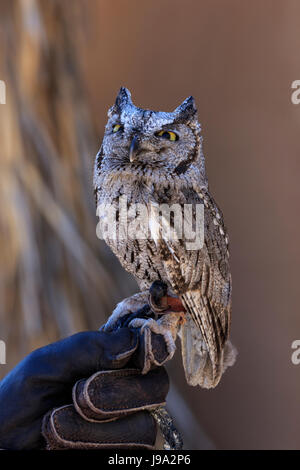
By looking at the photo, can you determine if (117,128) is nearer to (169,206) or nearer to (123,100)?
(123,100)

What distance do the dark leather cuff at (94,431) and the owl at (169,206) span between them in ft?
0.70

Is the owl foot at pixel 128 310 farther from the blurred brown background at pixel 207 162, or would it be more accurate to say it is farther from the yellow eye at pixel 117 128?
the blurred brown background at pixel 207 162

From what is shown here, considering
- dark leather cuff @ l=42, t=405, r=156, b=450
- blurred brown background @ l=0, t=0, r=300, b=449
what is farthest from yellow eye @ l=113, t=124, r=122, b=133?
blurred brown background @ l=0, t=0, r=300, b=449

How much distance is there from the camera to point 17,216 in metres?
2.16

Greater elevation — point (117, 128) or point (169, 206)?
point (117, 128)

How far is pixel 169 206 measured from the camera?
1.35m

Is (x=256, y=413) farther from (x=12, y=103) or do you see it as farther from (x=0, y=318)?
(x=12, y=103)

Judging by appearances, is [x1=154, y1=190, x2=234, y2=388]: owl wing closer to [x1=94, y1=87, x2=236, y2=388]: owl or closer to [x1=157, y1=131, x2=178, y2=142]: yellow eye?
[x1=94, y1=87, x2=236, y2=388]: owl

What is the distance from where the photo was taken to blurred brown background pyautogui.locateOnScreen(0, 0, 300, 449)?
216cm

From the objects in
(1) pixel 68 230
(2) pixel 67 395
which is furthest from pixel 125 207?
(1) pixel 68 230

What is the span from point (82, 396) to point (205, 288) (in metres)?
0.47

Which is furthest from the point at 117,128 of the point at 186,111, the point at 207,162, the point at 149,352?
the point at 207,162

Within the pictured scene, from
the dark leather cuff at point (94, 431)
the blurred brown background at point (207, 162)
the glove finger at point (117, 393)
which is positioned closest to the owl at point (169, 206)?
the glove finger at point (117, 393)

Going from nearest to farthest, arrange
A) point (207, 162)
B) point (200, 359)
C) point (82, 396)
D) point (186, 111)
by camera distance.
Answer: point (82, 396) → point (186, 111) → point (200, 359) → point (207, 162)
